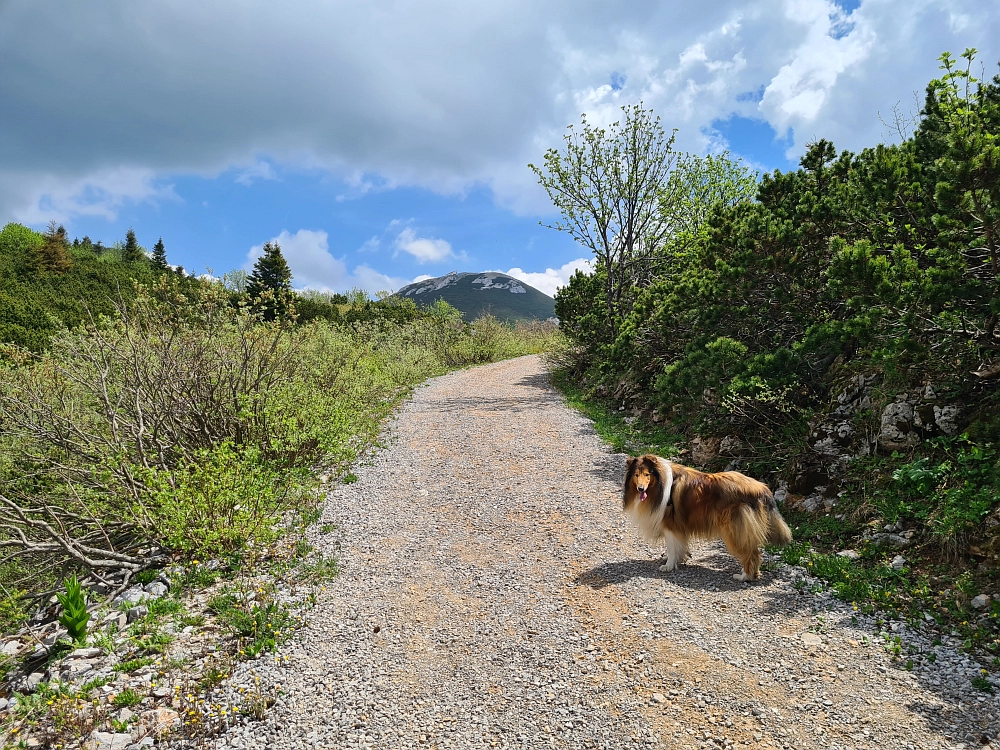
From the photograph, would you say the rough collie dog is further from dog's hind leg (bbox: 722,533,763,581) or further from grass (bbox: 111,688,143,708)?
grass (bbox: 111,688,143,708)

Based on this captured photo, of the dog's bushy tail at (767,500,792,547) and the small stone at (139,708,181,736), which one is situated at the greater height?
the dog's bushy tail at (767,500,792,547)

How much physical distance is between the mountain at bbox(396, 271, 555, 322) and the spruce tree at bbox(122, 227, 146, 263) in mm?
86870

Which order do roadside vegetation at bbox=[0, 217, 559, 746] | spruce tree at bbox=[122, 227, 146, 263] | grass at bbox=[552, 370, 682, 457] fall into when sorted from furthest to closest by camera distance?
spruce tree at bbox=[122, 227, 146, 263] → grass at bbox=[552, 370, 682, 457] → roadside vegetation at bbox=[0, 217, 559, 746]

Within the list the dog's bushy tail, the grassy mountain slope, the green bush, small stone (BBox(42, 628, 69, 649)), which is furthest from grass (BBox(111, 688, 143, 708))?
the grassy mountain slope

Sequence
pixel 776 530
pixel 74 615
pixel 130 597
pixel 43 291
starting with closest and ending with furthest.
Result: 1. pixel 74 615
2. pixel 130 597
3. pixel 776 530
4. pixel 43 291

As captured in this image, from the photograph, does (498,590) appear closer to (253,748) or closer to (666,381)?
(253,748)

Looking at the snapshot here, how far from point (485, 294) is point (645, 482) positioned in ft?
538

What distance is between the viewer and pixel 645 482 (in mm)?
5039

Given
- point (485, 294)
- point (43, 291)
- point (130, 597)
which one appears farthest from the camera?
point (485, 294)

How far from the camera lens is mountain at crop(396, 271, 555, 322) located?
150100 millimetres

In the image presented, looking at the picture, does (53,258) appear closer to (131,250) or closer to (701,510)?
(131,250)

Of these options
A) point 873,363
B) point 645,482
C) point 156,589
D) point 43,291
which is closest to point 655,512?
point 645,482

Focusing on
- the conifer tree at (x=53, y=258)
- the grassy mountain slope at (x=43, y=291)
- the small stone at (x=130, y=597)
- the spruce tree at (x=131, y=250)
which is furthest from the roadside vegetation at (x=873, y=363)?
the spruce tree at (x=131, y=250)

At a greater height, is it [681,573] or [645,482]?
[645,482]
